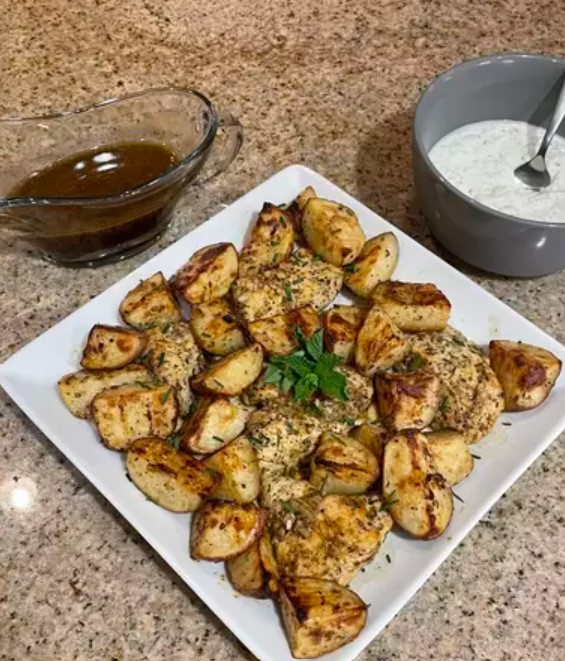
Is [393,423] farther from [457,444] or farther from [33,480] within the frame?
A: [33,480]

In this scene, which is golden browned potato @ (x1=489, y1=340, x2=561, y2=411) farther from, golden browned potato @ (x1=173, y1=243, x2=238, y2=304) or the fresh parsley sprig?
golden browned potato @ (x1=173, y1=243, x2=238, y2=304)

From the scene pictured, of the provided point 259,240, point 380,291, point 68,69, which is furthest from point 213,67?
point 380,291

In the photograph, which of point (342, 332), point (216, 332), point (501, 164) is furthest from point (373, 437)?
point (501, 164)

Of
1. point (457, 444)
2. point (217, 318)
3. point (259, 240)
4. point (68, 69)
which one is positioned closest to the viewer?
point (457, 444)

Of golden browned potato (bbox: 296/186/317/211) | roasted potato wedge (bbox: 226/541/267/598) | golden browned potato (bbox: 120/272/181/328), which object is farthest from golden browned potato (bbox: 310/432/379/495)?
golden browned potato (bbox: 296/186/317/211)

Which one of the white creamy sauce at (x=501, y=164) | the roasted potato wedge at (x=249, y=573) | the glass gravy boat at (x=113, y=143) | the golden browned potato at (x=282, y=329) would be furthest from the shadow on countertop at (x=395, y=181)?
the roasted potato wedge at (x=249, y=573)

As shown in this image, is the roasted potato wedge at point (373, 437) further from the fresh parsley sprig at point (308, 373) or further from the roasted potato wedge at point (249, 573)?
the roasted potato wedge at point (249, 573)
